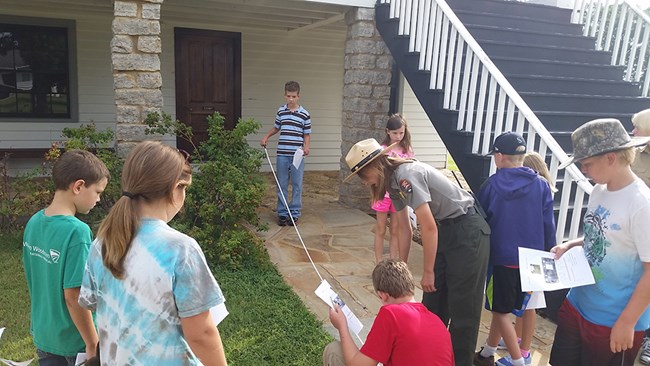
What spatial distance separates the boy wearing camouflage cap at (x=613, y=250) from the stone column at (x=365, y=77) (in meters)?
4.48

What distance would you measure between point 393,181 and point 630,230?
1.05 meters

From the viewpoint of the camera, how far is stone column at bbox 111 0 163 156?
5141 millimetres

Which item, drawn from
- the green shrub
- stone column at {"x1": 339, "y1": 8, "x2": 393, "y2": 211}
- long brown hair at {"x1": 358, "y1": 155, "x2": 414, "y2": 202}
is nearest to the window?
the green shrub

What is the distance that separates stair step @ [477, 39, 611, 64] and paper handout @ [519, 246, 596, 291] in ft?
12.7

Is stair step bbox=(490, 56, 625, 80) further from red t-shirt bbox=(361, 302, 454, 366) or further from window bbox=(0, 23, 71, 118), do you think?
window bbox=(0, 23, 71, 118)

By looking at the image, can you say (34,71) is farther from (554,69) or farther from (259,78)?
(554,69)

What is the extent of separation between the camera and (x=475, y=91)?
4.52 metres

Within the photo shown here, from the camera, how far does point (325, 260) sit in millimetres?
4855

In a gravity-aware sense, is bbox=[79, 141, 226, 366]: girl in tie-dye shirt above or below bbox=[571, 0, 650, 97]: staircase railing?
below

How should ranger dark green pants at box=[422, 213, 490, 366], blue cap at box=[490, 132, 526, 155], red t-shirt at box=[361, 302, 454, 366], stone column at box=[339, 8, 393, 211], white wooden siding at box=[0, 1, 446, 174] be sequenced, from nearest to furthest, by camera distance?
red t-shirt at box=[361, 302, 454, 366], ranger dark green pants at box=[422, 213, 490, 366], blue cap at box=[490, 132, 526, 155], stone column at box=[339, 8, 393, 211], white wooden siding at box=[0, 1, 446, 174]

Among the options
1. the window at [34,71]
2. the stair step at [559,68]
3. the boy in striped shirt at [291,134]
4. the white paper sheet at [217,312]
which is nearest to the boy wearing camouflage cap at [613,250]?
the white paper sheet at [217,312]

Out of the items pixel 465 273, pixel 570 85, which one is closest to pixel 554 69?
pixel 570 85

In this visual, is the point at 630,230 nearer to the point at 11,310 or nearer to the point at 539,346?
the point at 539,346

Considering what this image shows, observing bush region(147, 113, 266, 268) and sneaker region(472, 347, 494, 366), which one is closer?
sneaker region(472, 347, 494, 366)
